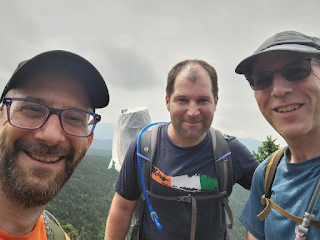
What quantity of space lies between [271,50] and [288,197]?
111 centimetres

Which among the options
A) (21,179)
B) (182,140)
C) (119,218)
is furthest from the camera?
(119,218)

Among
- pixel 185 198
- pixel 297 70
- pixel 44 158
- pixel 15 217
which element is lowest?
pixel 15 217

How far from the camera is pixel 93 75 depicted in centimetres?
128

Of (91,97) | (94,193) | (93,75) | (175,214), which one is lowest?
(94,193)

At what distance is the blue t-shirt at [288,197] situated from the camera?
3.48 feet

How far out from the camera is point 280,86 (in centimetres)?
117

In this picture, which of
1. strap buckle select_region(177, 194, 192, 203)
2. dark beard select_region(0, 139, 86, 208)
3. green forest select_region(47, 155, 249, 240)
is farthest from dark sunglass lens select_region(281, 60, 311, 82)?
green forest select_region(47, 155, 249, 240)

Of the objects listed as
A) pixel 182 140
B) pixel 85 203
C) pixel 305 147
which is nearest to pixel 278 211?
pixel 305 147

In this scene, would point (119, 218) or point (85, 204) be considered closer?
point (119, 218)

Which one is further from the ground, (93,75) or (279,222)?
(93,75)

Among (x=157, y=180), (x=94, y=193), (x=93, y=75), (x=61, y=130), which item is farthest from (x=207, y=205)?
(x=94, y=193)

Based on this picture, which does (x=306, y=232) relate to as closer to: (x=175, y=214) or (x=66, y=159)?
(x=175, y=214)

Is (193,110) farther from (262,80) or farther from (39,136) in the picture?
(39,136)

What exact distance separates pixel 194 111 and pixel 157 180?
3.06ft
